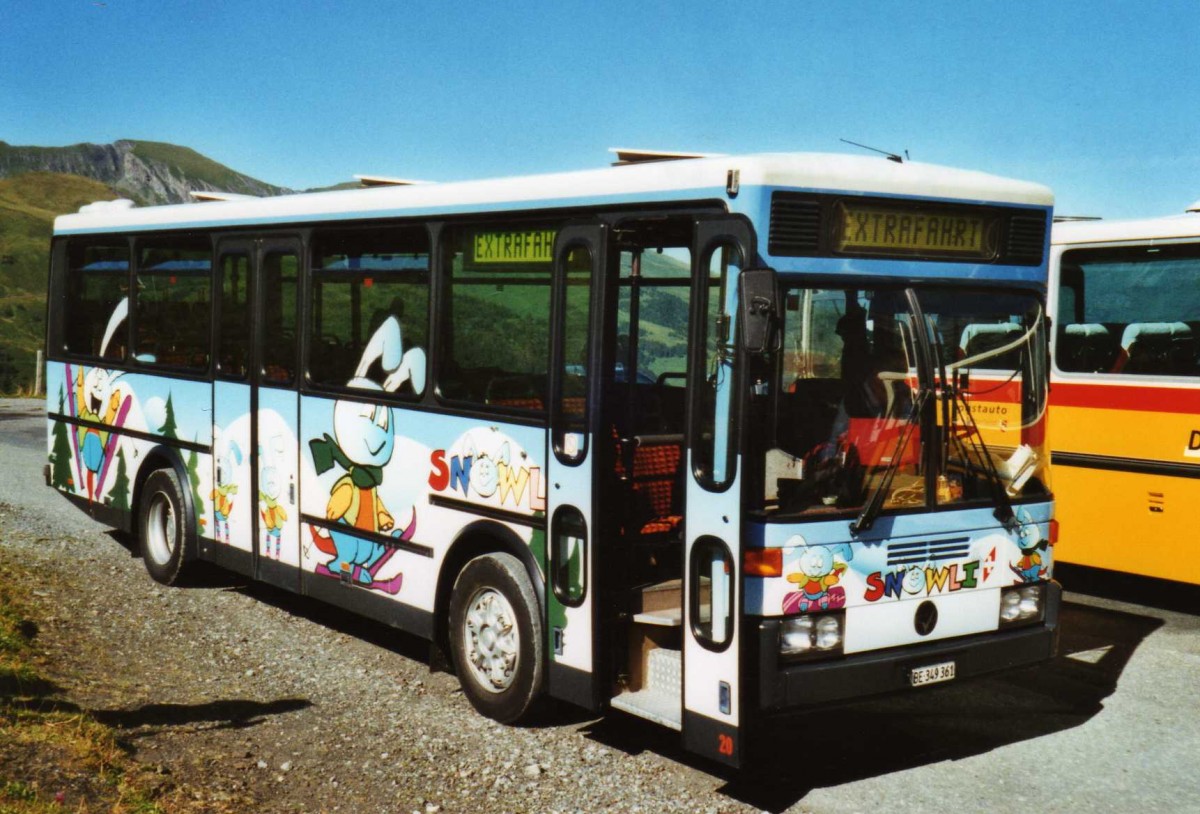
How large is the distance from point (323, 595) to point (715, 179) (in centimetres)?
433

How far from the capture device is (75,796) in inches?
210

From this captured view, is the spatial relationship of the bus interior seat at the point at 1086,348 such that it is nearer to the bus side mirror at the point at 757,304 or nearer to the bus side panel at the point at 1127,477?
the bus side panel at the point at 1127,477

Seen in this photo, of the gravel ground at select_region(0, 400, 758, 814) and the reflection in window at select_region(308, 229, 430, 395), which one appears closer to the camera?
the gravel ground at select_region(0, 400, 758, 814)

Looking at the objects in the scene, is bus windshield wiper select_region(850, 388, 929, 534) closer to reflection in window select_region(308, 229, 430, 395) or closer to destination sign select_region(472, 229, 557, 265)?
destination sign select_region(472, 229, 557, 265)

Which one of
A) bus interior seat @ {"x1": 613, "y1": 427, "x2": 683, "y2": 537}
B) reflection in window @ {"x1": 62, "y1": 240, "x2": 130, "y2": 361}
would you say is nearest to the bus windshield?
bus interior seat @ {"x1": 613, "y1": 427, "x2": 683, "y2": 537}

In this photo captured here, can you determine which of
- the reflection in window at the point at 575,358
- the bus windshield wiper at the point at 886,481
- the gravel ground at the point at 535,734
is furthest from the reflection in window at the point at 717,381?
the gravel ground at the point at 535,734

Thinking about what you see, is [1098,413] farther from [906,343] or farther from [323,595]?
[323,595]

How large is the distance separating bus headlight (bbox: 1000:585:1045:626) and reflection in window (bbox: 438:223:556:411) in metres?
2.48

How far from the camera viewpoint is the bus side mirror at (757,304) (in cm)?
529

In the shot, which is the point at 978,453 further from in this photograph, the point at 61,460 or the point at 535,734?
the point at 61,460

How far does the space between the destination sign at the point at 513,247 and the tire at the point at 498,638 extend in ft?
5.21

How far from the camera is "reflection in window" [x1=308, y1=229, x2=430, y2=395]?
766 centimetres

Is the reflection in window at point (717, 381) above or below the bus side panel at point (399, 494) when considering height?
above

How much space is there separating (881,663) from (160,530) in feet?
22.7
